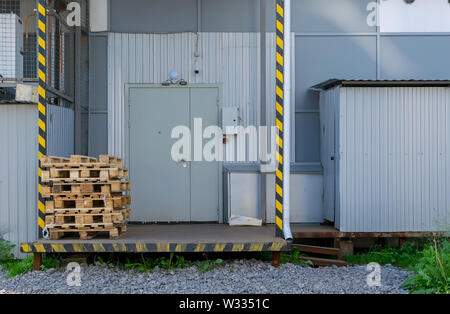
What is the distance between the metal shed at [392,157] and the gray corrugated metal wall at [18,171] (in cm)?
529

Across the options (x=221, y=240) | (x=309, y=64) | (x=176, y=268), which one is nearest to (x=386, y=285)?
(x=221, y=240)

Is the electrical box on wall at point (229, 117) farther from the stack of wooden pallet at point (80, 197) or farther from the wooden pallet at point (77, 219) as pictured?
the wooden pallet at point (77, 219)

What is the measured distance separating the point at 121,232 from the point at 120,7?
4864 mm

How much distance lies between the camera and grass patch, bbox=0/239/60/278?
324 inches

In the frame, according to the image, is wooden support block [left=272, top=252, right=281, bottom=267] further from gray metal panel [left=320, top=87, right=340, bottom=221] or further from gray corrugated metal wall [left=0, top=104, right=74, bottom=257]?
gray corrugated metal wall [left=0, top=104, right=74, bottom=257]

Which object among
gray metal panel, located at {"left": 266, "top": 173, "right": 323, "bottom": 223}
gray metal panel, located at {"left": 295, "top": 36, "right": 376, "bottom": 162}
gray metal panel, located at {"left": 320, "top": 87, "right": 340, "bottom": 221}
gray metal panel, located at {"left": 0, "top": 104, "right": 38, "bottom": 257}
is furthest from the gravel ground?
gray metal panel, located at {"left": 295, "top": 36, "right": 376, "bottom": 162}

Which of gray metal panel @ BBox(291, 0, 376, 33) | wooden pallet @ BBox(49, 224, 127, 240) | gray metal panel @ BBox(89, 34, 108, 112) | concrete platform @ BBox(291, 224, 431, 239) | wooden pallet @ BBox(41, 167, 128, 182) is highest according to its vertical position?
gray metal panel @ BBox(291, 0, 376, 33)

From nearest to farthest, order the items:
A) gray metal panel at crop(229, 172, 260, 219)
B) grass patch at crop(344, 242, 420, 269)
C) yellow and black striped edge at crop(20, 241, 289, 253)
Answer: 1. yellow and black striped edge at crop(20, 241, 289, 253)
2. grass patch at crop(344, 242, 420, 269)
3. gray metal panel at crop(229, 172, 260, 219)

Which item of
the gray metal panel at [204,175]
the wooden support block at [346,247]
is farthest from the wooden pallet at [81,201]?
the wooden support block at [346,247]

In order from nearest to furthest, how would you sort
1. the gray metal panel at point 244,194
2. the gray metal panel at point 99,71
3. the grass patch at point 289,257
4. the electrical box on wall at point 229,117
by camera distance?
the grass patch at point 289,257 < the gray metal panel at point 244,194 < the electrical box on wall at point 229,117 < the gray metal panel at point 99,71

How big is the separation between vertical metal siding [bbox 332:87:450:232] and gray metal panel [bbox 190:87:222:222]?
2634 mm

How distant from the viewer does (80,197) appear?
26.8 ft

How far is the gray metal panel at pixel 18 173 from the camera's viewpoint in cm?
905

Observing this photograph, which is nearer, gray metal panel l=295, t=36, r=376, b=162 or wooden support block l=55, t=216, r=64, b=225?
wooden support block l=55, t=216, r=64, b=225
